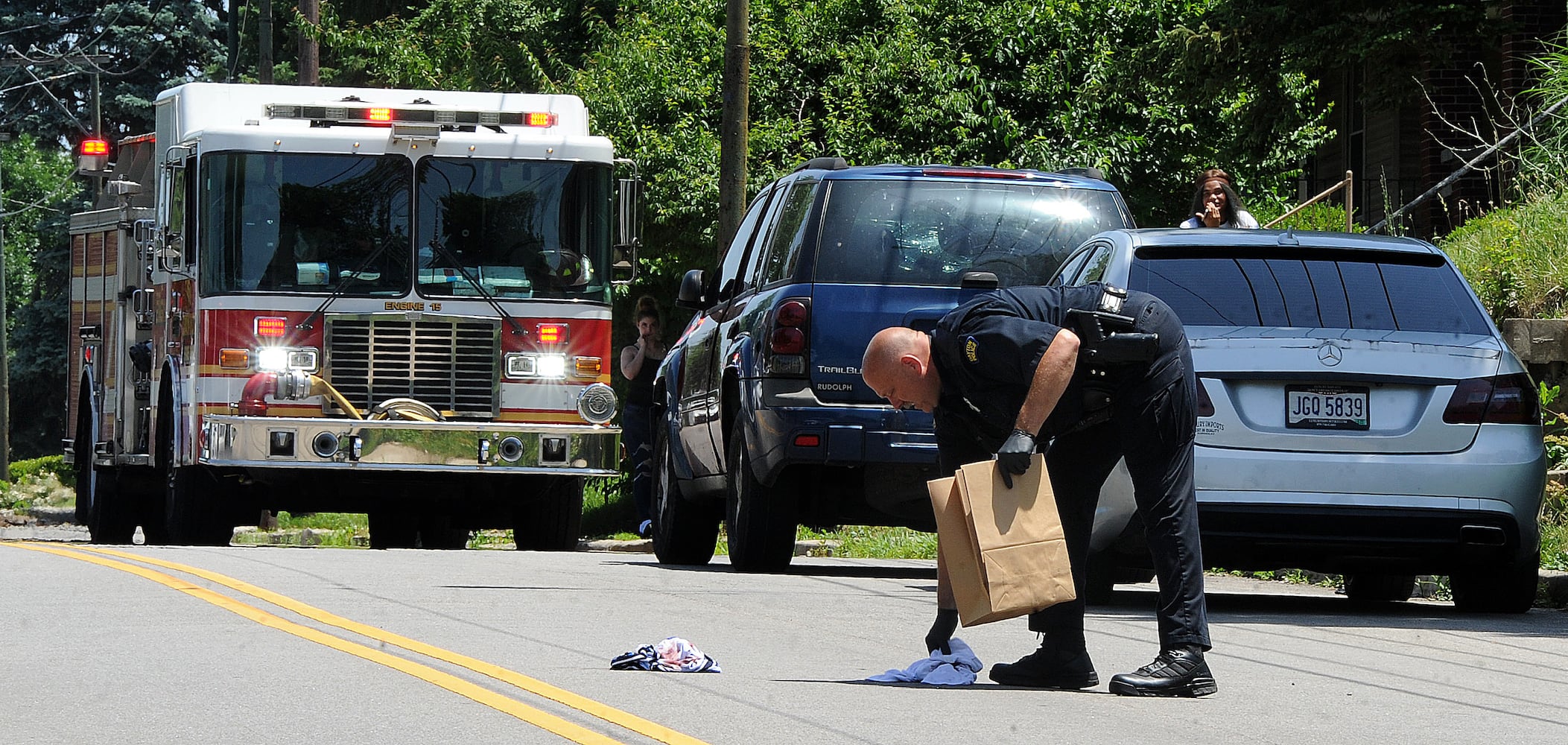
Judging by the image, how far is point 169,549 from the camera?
45.2 ft

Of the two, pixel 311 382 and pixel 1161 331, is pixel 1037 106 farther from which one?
pixel 1161 331

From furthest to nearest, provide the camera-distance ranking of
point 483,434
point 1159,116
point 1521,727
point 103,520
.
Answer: point 1159,116 < point 103,520 < point 483,434 < point 1521,727

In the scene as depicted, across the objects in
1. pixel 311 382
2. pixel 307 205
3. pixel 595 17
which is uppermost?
pixel 595 17

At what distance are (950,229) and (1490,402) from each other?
283 centimetres

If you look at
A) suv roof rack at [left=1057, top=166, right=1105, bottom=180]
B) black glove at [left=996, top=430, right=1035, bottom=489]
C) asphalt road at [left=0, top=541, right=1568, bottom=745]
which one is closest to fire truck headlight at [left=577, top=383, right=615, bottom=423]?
asphalt road at [left=0, top=541, right=1568, bottom=745]

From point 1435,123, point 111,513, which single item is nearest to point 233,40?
point 111,513

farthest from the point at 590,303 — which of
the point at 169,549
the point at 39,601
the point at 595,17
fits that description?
the point at 595,17

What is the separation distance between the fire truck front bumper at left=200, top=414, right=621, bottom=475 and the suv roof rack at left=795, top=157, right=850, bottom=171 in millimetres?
3939

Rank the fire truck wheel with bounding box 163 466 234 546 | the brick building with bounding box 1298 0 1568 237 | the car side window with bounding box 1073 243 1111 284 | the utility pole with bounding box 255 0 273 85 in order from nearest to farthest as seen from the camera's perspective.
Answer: the car side window with bounding box 1073 243 1111 284 → the fire truck wheel with bounding box 163 466 234 546 → the brick building with bounding box 1298 0 1568 237 → the utility pole with bounding box 255 0 273 85

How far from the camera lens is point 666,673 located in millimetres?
7336

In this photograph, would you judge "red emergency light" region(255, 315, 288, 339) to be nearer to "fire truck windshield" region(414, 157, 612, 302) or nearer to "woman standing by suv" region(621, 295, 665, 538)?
"fire truck windshield" region(414, 157, 612, 302)

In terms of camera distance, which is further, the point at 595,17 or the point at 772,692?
the point at 595,17

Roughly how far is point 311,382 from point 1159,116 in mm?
10329

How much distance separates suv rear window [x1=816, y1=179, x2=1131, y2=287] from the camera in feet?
35.7
